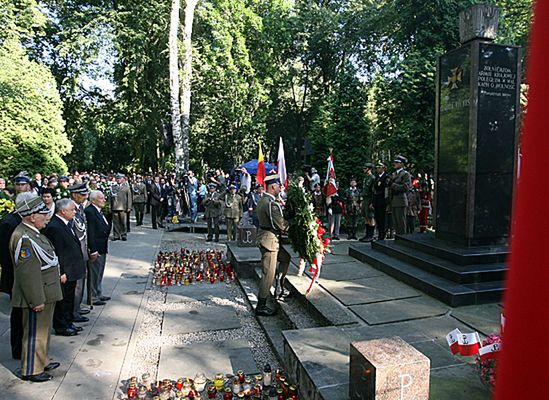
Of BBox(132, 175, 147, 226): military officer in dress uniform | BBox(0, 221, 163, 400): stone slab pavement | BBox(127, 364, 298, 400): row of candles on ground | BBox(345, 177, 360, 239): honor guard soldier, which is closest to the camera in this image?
BBox(127, 364, 298, 400): row of candles on ground

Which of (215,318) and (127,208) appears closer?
(215,318)

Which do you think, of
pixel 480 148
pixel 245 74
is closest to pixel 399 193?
pixel 480 148

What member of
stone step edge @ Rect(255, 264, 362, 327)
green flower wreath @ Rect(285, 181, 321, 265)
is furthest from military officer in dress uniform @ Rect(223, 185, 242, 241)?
green flower wreath @ Rect(285, 181, 321, 265)

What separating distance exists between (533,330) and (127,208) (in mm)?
13535

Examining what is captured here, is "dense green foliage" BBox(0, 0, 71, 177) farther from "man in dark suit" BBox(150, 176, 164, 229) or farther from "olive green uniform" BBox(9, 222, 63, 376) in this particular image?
"olive green uniform" BBox(9, 222, 63, 376)

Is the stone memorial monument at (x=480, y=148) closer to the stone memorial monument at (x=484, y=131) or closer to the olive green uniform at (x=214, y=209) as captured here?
the stone memorial monument at (x=484, y=131)

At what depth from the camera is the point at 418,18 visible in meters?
17.4

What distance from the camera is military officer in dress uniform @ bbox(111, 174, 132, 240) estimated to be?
511 inches

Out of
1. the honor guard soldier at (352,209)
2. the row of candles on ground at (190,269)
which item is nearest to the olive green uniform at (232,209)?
the row of candles on ground at (190,269)

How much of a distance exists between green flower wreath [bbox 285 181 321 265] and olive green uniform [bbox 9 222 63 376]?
3.47 m

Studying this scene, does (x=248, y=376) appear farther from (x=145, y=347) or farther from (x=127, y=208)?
(x=127, y=208)

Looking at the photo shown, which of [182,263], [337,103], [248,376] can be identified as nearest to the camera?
[248,376]

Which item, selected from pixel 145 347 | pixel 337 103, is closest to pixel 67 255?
pixel 145 347

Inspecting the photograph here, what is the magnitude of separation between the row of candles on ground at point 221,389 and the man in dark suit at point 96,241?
2.97m
